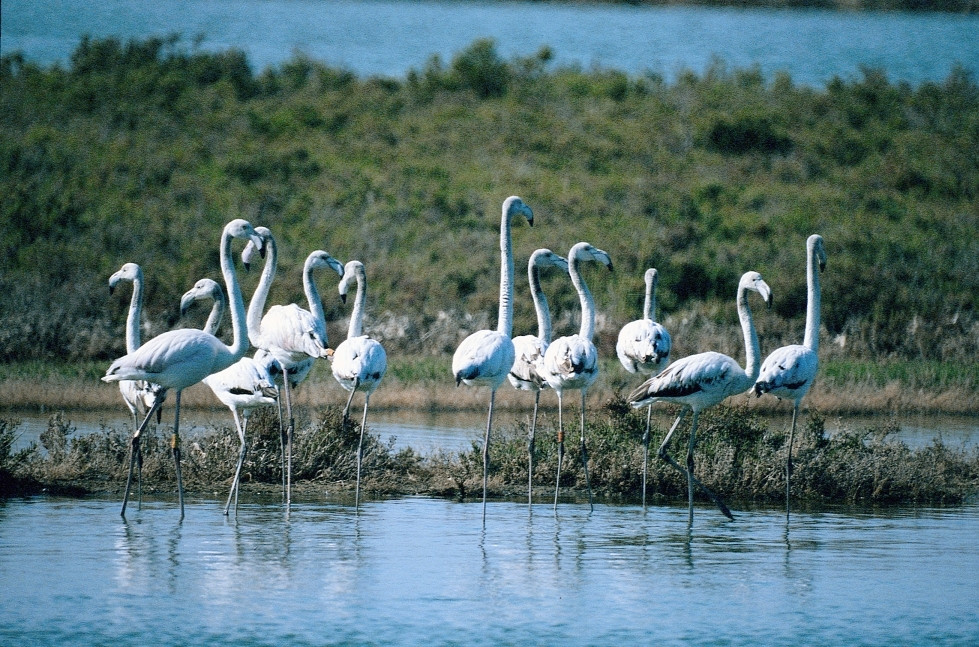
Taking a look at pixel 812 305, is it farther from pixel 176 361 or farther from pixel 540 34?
pixel 540 34

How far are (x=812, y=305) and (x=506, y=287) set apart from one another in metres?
3.04

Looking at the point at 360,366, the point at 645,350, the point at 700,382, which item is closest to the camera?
the point at 700,382

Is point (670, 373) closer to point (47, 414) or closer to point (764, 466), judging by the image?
point (764, 466)

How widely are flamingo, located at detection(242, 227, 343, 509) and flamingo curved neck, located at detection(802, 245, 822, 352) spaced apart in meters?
4.49

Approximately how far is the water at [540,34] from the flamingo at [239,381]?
28.8m

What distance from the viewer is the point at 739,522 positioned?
41.2 feet

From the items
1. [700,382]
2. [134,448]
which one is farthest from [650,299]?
[134,448]

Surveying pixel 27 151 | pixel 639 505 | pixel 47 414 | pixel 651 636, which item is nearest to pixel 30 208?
pixel 27 151

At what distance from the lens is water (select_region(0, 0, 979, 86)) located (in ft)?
144

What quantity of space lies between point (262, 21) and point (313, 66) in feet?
30.9

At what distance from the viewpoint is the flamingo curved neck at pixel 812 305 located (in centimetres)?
1346

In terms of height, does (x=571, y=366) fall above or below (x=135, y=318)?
below

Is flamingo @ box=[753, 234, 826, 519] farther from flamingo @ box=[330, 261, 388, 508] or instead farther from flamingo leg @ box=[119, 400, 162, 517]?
flamingo leg @ box=[119, 400, 162, 517]

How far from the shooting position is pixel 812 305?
13.9 meters
